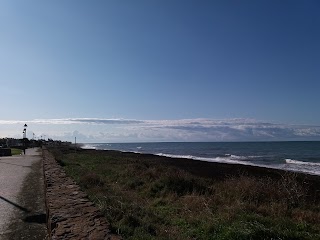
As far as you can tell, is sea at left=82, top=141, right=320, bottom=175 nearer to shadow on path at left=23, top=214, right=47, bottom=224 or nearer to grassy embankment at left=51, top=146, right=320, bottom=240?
grassy embankment at left=51, top=146, right=320, bottom=240

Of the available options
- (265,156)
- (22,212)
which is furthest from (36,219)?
(265,156)

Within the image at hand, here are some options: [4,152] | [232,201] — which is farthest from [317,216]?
[4,152]

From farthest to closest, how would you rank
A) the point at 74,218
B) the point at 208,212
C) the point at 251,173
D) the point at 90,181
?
the point at 251,173 → the point at 90,181 → the point at 208,212 → the point at 74,218

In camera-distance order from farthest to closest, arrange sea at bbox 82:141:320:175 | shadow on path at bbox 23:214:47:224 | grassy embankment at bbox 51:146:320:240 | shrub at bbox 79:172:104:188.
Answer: sea at bbox 82:141:320:175
shrub at bbox 79:172:104:188
shadow on path at bbox 23:214:47:224
grassy embankment at bbox 51:146:320:240

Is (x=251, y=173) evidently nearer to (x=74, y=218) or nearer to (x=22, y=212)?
(x=22, y=212)

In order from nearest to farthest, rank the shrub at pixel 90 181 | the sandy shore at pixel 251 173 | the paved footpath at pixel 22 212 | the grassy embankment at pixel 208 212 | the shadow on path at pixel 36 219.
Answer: the grassy embankment at pixel 208 212 → the paved footpath at pixel 22 212 → the shadow on path at pixel 36 219 → the shrub at pixel 90 181 → the sandy shore at pixel 251 173

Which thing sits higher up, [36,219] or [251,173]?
[36,219]

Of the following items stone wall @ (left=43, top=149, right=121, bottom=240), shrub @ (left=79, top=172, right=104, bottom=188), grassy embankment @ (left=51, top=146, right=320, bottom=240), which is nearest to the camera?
stone wall @ (left=43, top=149, right=121, bottom=240)

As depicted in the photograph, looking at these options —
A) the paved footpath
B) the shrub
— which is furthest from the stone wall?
the shrub

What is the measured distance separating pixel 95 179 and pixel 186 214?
5.41 metres

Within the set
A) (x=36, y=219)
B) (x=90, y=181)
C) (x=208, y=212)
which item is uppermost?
(x=90, y=181)

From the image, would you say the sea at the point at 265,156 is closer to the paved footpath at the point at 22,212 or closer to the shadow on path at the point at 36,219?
the paved footpath at the point at 22,212

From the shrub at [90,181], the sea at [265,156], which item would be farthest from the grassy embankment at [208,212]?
the sea at [265,156]

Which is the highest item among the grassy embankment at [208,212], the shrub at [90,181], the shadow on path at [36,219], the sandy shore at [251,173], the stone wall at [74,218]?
the stone wall at [74,218]
